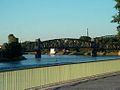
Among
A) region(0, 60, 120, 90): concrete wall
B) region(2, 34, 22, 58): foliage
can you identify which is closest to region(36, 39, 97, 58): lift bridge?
region(2, 34, 22, 58): foliage

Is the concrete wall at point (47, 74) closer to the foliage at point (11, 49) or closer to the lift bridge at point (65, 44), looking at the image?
the foliage at point (11, 49)

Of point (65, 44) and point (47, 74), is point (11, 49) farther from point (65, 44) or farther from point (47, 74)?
point (47, 74)

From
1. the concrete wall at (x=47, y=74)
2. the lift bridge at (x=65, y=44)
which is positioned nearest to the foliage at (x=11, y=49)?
the lift bridge at (x=65, y=44)

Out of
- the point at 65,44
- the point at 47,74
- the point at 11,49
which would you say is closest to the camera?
the point at 47,74

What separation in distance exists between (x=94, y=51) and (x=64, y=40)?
21.8 m

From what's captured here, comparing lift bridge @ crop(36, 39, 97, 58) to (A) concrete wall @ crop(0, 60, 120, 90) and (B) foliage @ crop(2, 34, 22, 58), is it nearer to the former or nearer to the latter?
(B) foliage @ crop(2, 34, 22, 58)

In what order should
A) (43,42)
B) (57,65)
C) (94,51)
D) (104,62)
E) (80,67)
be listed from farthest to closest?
(43,42) < (94,51) < (104,62) < (80,67) < (57,65)

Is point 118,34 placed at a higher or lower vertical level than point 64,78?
higher

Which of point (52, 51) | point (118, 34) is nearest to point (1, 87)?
point (118, 34)

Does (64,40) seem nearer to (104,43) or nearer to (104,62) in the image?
(104,43)

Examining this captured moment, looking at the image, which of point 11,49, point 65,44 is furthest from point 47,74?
point 65,44

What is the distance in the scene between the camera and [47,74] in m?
18.4

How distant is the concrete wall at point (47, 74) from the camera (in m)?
15.4

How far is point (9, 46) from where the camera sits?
103250 millimetres
